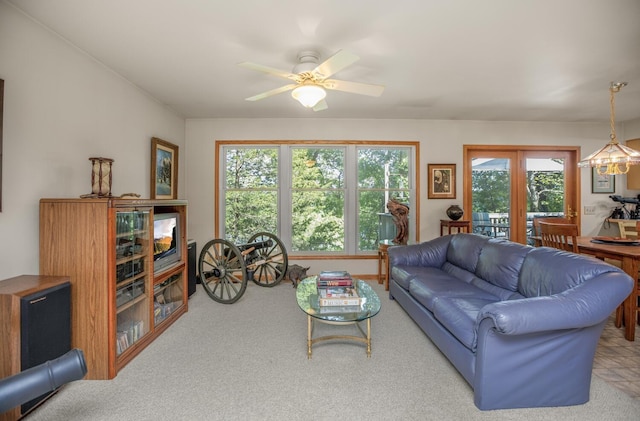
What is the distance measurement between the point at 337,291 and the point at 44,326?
6.71ft

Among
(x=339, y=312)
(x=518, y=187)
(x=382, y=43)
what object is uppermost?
(x=382, y=43)

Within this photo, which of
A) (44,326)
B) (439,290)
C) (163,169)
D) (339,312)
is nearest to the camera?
(44,326)

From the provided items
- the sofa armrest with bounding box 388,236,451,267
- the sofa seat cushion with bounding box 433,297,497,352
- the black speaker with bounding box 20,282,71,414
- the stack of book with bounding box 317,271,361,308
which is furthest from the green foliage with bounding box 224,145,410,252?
the black speaker with bounding box 20,282,71,414

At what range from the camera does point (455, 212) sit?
4.49m

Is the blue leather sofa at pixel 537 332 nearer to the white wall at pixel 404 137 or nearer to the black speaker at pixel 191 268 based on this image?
the white wall at pixel 404 137

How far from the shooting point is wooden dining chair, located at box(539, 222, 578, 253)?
3043 millimetres

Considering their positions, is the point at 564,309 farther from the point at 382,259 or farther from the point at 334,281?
the point at 382,259

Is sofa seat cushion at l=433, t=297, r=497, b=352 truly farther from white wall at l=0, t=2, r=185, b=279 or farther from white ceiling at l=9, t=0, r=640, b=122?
white wall at l=0, t=2, r=185, b=279

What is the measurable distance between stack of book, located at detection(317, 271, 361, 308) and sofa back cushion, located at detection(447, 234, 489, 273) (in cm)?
141

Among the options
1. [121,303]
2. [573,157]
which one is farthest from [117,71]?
[573,157]

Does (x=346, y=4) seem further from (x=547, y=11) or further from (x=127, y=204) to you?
(x=127, y=204)

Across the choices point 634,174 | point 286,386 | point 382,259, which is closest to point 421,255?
point 382,259

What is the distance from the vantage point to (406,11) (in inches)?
81.0

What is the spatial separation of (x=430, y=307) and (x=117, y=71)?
386cm
